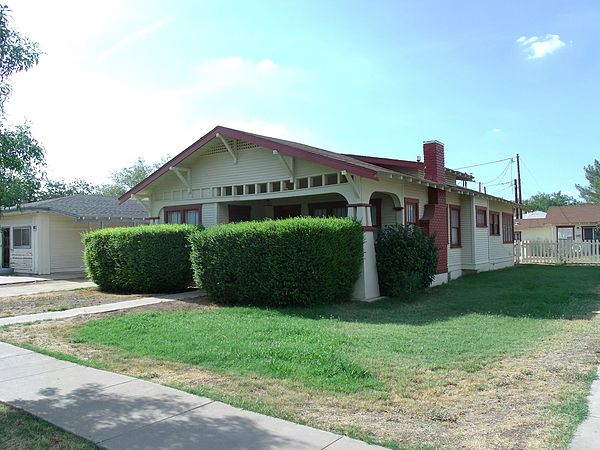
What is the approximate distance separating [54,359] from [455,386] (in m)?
5.33

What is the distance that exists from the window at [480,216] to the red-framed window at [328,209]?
6678 millimetres

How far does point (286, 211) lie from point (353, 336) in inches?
425

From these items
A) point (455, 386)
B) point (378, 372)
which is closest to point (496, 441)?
point (455, 386)

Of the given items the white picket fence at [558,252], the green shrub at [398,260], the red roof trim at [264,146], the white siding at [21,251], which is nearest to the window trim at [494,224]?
the white picket fence at [558,252]

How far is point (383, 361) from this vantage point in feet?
21.4

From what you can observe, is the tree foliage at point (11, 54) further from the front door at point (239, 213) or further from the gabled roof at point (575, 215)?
the gabled roof at point (575, 215)

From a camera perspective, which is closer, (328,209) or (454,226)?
(328,209)

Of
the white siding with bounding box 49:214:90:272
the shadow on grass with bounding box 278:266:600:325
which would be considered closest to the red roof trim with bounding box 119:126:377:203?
the shadow on grass with bounding box 278:266:600:325

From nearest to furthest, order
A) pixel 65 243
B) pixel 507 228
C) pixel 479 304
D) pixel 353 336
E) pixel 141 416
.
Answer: pixel 141 416
pixel 353 336
pixel 479 304
pixel 65 243
pixel 507 228

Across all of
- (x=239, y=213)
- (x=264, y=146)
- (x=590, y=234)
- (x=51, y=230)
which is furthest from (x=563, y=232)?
(x=51, y=230)

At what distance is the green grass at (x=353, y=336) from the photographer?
6188 mm

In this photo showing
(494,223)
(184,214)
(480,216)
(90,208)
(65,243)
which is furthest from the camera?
(90,208)

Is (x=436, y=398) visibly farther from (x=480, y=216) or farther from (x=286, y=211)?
(x=480, y=216)

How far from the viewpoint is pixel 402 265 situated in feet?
43.4
